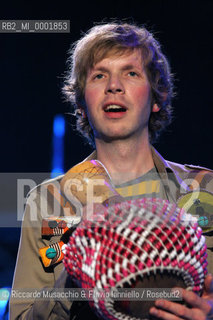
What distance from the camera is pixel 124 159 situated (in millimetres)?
1963

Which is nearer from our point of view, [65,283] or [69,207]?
[65,283]

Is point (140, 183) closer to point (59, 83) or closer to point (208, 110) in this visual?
point (208, 110)

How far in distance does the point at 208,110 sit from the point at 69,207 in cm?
257

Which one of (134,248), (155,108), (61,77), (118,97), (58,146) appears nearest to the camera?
(134,248)

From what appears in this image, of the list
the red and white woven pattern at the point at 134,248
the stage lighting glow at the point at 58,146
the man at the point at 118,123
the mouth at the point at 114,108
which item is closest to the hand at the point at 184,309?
the red and white woven pattern at the point at 134,248

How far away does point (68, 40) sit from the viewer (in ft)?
13.1

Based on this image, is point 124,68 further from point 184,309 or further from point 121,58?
point 184,309

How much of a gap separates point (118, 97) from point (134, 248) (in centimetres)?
96

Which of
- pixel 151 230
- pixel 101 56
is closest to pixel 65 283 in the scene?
pixel 151 230

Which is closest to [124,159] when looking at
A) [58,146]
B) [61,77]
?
[61,77]

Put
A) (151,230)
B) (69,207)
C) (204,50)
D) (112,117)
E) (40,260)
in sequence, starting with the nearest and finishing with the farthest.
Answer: (151,230), (69,207), (40,260), (112,117), (204,50)

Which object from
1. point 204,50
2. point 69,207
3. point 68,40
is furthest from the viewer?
point 68,40

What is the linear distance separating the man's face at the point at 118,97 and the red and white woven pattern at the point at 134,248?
0.77 m

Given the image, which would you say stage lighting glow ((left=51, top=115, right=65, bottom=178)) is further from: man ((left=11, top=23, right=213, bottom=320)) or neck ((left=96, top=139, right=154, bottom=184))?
neck ((left=96, top=139, right=154, bottom=184))
